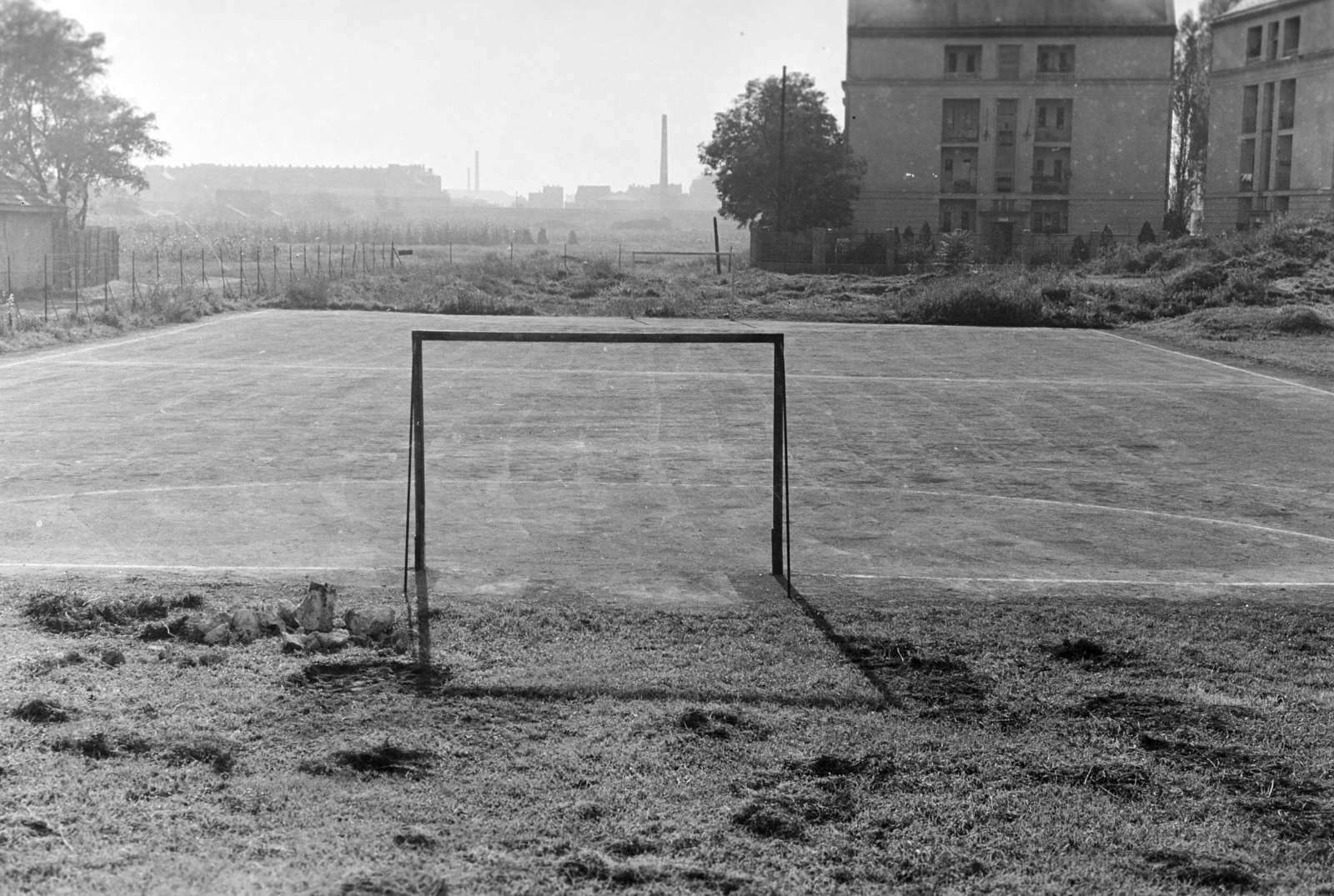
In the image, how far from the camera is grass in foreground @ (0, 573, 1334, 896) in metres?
5.72

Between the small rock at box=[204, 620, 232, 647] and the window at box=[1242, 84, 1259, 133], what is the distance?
71919mm

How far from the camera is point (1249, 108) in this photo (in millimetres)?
71250

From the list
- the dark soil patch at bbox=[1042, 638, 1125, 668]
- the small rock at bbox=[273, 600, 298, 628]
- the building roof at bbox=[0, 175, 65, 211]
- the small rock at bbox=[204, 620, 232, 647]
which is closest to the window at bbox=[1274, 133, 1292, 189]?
the building roof at bbox=[0, 175, 65, 211]

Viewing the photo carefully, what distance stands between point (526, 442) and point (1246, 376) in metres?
14.9

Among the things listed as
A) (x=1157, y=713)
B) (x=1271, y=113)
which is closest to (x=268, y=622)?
(x=1157, y=713)

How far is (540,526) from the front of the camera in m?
12.8

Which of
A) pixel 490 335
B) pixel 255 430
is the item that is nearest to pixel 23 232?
pixel 255 430

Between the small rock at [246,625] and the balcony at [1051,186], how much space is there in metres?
69.2

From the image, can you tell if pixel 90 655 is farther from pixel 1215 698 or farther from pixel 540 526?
pixel 1215 698

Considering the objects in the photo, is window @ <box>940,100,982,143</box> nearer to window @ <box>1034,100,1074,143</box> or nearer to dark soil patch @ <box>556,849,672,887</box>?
window @ <box>1034,100,1074,143</box>

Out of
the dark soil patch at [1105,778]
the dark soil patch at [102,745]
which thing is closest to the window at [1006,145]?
the dark soil patch at [1105,778]

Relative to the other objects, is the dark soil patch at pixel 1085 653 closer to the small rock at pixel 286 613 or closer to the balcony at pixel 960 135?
the small rock at pixel 286 613

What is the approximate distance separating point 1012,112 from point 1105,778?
71.1 meters

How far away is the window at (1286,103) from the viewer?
68312 mm
